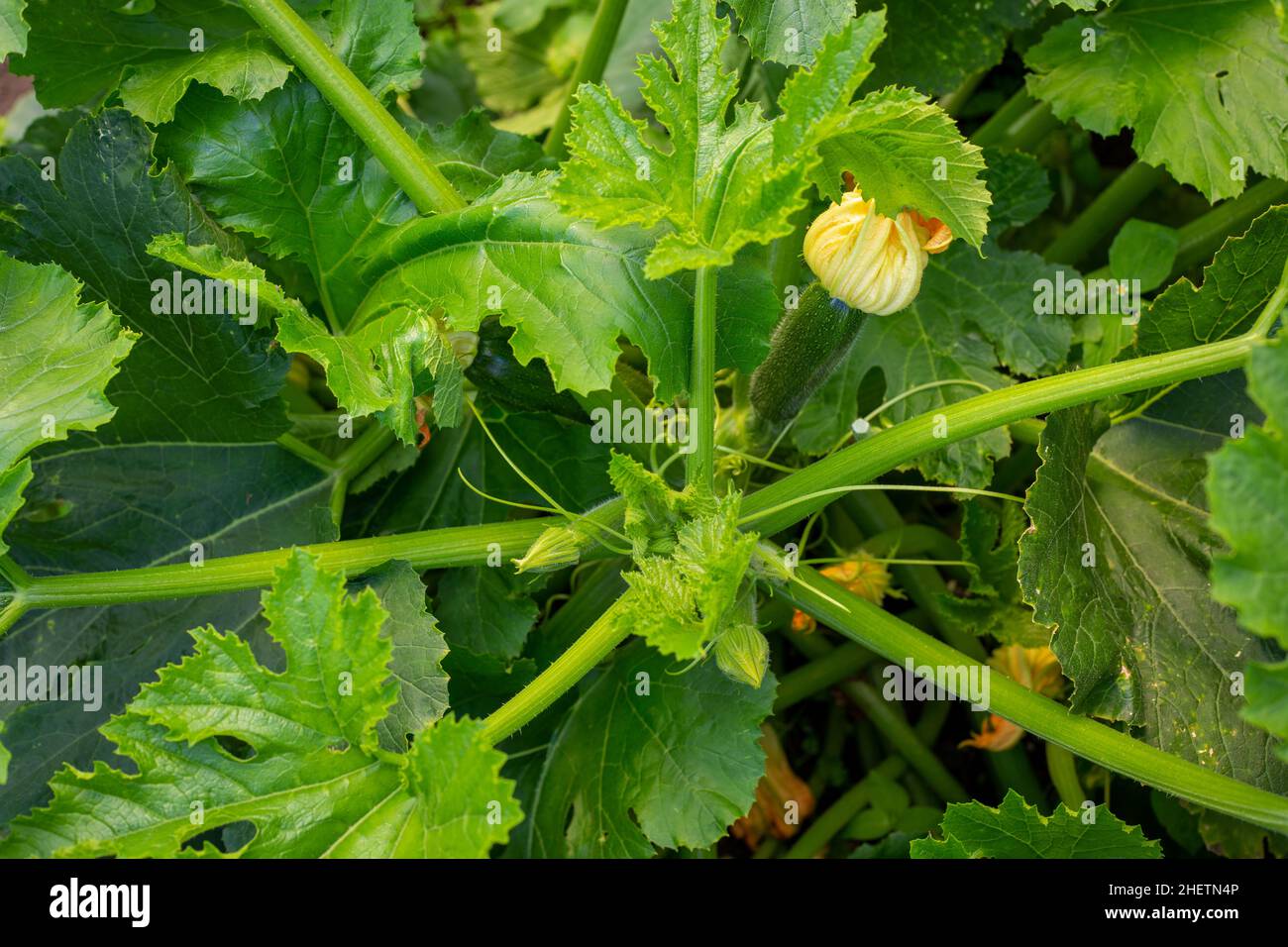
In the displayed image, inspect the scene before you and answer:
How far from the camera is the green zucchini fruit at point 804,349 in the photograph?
1524mm

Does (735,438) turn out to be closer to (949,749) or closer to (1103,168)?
(949,749)

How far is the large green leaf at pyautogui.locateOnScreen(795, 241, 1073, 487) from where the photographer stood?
1.78m

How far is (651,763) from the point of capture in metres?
1.58

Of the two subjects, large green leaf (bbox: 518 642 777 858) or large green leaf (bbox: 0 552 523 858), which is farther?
large green leaf (bbox: 518 642 777 858)

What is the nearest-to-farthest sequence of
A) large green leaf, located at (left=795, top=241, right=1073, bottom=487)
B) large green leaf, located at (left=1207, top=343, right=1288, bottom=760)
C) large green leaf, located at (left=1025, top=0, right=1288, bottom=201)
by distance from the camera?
large green leaf, located at (left=1207, top=343, right=1288, bottom=760) → large green leaf, located at (left=1025, top=0, right=1288, bottom=201) → large green leaf, located at (left=795, top=241, right=1073, bottom=487)

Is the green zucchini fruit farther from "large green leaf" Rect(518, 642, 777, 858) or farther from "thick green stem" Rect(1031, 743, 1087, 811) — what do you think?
"thick green stem" Rect(1031, 743, 1087, 811)

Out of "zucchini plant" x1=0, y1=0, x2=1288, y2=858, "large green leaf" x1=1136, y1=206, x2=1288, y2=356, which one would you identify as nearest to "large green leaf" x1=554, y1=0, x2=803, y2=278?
"zucchini plant" x1=0, y1=0, x2=1288, y2=858

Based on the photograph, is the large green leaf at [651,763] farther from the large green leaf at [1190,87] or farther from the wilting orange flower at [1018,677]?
the large green leaf at [1190,87]

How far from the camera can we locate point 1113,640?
1.48 metres

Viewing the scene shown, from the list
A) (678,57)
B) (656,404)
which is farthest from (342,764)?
(678,57)

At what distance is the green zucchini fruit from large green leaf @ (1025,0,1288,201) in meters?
0.53

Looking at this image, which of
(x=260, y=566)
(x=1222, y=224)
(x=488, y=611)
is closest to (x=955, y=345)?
(x=1222, y=224)

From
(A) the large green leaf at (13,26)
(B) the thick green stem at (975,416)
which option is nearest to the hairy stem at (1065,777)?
(B) the thick green stem at (975,416)

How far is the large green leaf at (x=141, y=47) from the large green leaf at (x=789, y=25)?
50cm
